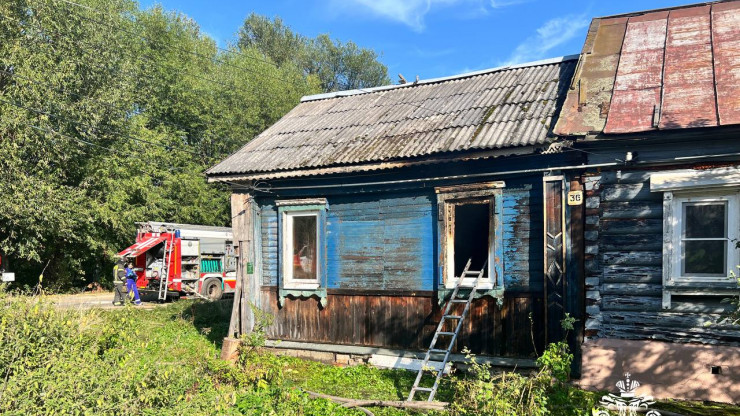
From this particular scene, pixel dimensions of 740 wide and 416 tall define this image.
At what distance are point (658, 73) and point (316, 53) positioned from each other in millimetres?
39800

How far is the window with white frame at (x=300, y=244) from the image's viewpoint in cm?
925

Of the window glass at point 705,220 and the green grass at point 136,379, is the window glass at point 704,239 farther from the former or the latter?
the green grass at point 136,379

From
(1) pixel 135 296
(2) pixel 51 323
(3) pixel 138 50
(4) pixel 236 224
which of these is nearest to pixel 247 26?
(3) pixel 138 50

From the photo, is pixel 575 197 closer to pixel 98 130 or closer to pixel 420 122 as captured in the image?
pixel 420 122

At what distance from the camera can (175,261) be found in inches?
717

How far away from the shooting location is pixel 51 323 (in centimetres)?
657

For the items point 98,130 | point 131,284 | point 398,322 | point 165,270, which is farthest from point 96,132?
point 398,322

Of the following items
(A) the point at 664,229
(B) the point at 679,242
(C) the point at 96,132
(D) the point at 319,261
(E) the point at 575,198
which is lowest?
(D) the point at 319,261

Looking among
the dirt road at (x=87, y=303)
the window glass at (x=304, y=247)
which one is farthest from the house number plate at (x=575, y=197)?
the dirt road at (x=87, y=303)

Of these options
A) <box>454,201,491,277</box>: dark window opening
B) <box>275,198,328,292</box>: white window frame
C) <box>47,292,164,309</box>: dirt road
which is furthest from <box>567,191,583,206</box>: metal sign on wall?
<box>47,292,164,309</box>: dirt road

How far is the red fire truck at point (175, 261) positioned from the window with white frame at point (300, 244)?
8.50m

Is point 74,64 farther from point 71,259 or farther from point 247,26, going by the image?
point 247,26

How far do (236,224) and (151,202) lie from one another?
583 inches

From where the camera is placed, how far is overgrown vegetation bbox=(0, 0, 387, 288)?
18.0 meters
